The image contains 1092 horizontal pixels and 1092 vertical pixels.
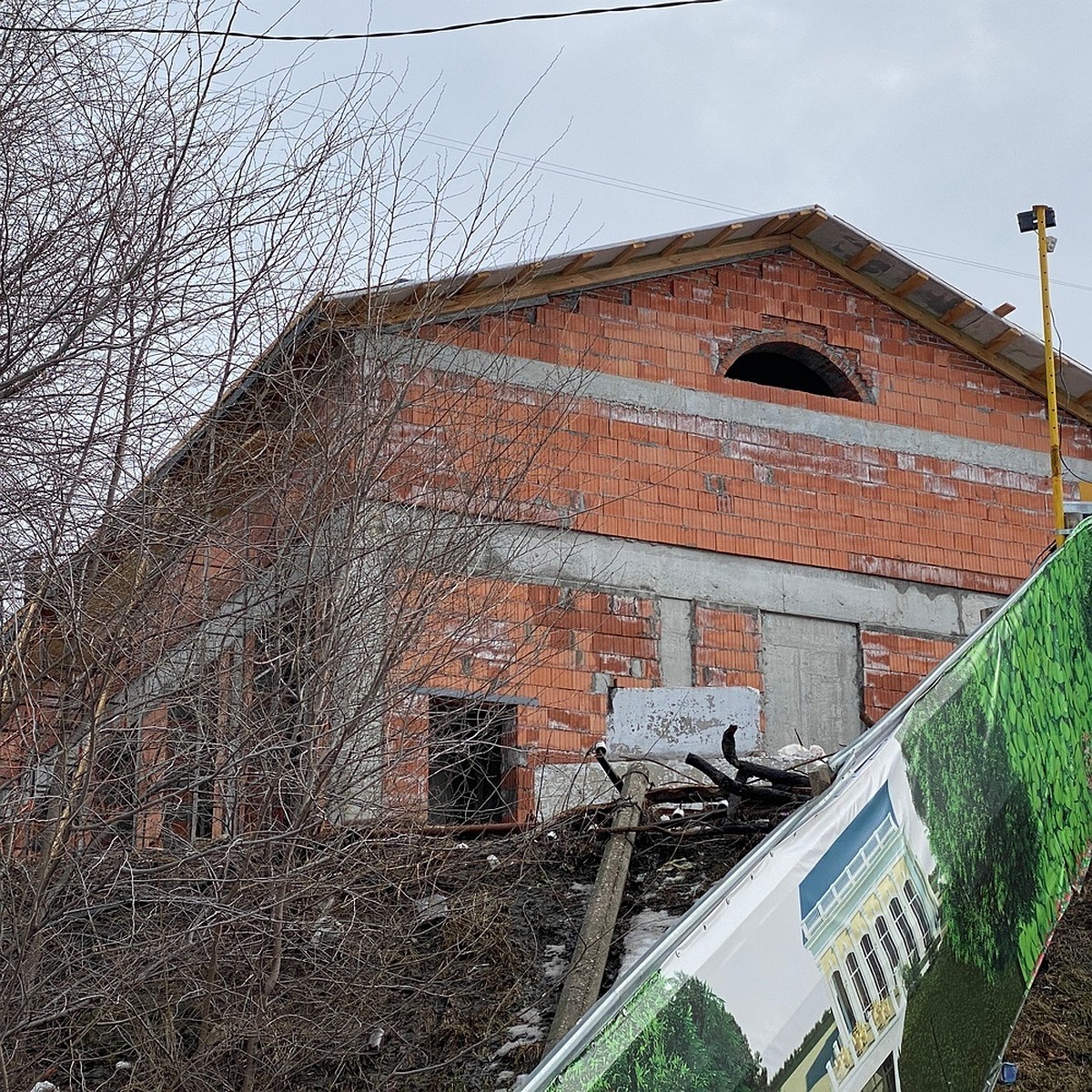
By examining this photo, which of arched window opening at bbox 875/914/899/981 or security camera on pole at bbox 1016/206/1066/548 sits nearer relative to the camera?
arched window opening at bbox 875/914/899/981

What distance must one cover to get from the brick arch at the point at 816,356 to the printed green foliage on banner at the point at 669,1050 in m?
11.1

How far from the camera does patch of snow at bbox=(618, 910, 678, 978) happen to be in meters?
8.17

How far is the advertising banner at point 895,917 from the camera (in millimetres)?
4949

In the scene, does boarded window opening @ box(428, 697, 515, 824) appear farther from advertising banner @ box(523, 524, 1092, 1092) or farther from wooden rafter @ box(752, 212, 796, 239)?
wooden rafter @ box(752, 212, 796, 239)

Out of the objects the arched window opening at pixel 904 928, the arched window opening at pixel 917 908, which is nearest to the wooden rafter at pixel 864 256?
the arched window opening at pixel 917 908

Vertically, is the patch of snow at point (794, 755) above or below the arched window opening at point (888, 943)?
above

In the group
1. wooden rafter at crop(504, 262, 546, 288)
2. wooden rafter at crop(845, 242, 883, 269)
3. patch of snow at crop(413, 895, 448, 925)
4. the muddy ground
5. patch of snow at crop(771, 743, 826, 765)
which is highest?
wooden rafter at crop(845, 242, 883, 269)

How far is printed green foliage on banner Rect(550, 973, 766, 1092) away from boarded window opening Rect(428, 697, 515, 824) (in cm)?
442

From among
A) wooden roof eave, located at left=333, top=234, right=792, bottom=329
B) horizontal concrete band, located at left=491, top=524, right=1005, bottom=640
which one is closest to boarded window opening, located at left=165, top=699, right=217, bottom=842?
wooden roof eave, located at left=333, top=234, right=792, bottom=329

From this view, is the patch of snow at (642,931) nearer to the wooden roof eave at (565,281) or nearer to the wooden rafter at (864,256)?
the wooden roof eave at (565,281)

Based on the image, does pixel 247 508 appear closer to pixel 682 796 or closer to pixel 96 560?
pixel 96 560

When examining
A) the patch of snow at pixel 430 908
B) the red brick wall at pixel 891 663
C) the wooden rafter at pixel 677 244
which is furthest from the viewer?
the red brick wall at pixel 891 663

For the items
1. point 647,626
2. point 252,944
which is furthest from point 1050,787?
point 647,626

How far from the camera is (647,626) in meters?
14.2
